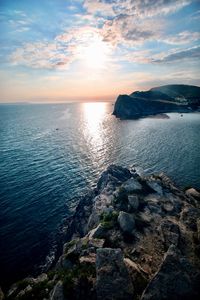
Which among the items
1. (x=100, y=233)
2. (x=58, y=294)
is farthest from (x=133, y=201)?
(x=58, y=294)

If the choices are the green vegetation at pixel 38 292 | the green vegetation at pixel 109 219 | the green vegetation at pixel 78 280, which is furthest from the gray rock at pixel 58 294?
the green vegetation at pixel 109 219

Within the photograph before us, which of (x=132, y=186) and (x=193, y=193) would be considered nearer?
Answer: (x=132, y=186)

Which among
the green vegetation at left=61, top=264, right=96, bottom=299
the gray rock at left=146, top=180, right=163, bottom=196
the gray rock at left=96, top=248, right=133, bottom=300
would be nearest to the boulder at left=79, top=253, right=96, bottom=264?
the green vegetation at left=61, top=264, right=96, bottom=299

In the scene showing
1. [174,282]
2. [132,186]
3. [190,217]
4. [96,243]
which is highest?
[174,282]

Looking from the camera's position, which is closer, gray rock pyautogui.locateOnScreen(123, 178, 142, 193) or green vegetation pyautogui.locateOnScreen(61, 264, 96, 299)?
green vegetation pyautogui.locateOnScreen(61, 264, 96, 299)

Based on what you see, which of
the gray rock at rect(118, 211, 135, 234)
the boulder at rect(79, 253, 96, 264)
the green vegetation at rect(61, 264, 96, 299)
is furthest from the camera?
the gray rock at rect(118, 211, 135, 234)

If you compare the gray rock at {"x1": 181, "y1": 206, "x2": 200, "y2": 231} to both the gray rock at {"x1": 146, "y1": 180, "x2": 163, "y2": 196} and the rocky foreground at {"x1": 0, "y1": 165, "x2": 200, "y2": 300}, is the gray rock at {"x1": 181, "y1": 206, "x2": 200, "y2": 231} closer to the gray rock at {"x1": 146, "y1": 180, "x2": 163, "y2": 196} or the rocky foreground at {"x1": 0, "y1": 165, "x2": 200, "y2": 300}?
the rocky foreground at {"x1": 0, "y1": 165, "x2": 200, "y2": 300}

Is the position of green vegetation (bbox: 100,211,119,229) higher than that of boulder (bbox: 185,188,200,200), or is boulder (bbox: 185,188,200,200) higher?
green vegetation (bbox: 100,211,119,229)

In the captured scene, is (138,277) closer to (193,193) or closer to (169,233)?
(169,233)

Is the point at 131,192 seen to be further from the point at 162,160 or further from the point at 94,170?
the point at 162,160
